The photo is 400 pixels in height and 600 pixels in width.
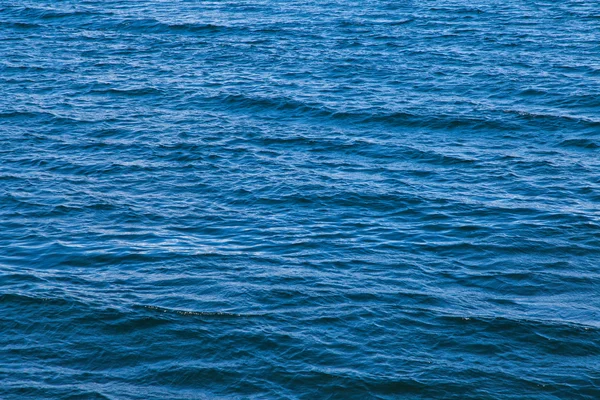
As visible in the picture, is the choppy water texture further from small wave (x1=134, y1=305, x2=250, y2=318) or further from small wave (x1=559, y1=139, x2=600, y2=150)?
small wave (x1=559, y1=139, x2=600, y2=150)

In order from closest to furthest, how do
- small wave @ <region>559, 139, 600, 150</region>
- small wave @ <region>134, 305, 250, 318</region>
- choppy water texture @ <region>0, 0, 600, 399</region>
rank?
choppy water texture @ <region>0, 0, 600, 399</region> → small wave @ <region>134, 305, 250, 318</region> → small wave @ <region>559, 139, 600, 150</region>

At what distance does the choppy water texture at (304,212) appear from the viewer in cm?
2434

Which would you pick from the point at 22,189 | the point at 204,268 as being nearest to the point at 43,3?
the point at 22,189

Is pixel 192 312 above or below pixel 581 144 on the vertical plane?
above

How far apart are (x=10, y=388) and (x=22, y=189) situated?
1575cm

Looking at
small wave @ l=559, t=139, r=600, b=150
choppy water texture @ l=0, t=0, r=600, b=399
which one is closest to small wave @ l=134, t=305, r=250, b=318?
choppy water texture @ l=0, t=0, r=600, b=399

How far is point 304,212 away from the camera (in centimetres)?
3466

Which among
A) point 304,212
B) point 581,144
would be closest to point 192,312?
point 304,212

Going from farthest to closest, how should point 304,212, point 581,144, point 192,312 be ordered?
point 581,144, point 304,212, point 192,312

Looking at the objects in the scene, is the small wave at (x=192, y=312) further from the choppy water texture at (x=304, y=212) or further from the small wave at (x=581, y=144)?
the small wave at (x=581, y=144)

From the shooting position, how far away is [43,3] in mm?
72312

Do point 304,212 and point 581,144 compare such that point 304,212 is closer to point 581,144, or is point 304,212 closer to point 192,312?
point 192,312

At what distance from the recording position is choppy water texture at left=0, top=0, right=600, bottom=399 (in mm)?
24344

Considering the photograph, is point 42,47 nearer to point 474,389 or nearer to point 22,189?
point 22,189
